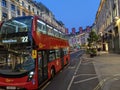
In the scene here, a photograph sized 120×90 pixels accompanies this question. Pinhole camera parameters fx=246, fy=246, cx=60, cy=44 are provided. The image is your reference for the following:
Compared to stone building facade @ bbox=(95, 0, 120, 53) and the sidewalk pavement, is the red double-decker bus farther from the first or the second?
stone building facade @ bbox=(95, 0, 120, 53)

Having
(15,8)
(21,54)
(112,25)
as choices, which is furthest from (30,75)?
(112,25)

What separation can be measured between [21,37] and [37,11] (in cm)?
6040

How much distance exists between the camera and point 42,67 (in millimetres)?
14023

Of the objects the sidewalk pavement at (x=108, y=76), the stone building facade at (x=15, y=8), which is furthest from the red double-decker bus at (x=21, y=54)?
the stone building facade at (x=15, y=8)

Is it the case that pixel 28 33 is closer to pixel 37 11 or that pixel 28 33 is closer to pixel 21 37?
pixel 21 37

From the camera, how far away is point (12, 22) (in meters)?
13.7

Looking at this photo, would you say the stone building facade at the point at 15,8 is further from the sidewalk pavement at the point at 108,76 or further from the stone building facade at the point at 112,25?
the sidewalk pavement at the point at 108,76

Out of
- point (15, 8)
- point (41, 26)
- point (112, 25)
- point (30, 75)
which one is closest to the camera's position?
point (30, 75)

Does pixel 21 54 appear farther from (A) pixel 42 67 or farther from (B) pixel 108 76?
(B) pixel 108 76

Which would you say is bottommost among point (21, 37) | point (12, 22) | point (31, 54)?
point (31, 54)

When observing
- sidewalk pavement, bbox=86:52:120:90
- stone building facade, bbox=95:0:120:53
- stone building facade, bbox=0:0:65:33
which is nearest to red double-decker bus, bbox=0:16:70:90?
sidewalk pavement, bbox=86:52:120:90

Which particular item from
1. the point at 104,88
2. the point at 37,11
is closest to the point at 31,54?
the point at 104,88

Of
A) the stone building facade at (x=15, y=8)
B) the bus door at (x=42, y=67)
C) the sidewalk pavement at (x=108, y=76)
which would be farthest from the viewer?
the stone building facade at (x=15, y=8)

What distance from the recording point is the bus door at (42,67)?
526 inches
